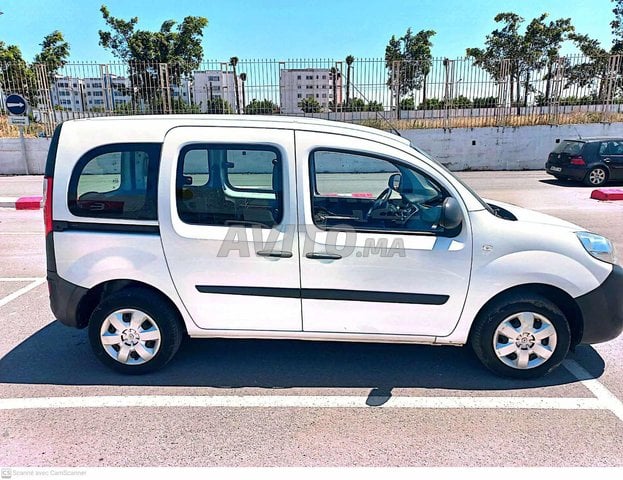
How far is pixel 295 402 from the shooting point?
2.98m

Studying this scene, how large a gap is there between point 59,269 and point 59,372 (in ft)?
2.68

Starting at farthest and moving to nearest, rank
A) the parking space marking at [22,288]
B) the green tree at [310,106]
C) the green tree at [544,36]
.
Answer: the green tree at [544,36] → the green tree at [310,106] → the parking space marking at [22,288]

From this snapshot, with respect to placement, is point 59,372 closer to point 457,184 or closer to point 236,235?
point 236,235

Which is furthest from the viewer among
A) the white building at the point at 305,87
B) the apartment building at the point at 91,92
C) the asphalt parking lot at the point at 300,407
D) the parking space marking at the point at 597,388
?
the white building at the point at 305,87

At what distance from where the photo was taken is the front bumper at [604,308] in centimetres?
309

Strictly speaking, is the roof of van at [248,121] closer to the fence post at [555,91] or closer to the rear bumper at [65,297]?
the rear bumper at [65,297]

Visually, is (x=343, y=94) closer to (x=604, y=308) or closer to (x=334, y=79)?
(x=334, y=79)

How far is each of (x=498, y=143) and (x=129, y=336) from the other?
17257 millimetres

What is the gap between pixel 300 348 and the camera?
12.3 ft

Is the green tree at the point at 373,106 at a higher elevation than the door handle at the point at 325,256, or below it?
higher

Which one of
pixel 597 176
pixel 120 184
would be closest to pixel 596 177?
pixel 597 176

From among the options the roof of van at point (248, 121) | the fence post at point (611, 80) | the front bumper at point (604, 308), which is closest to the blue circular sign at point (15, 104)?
the roof of van at point (248, 121)
